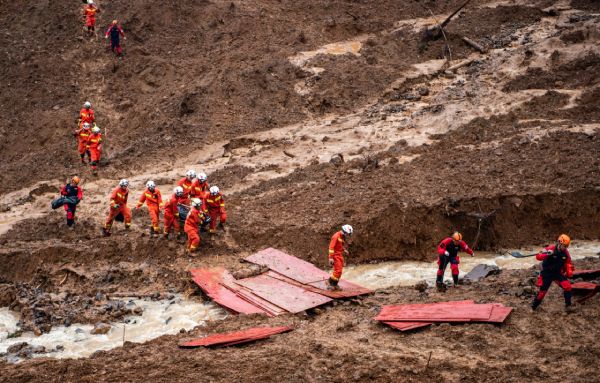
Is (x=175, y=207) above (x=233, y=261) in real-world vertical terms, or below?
above

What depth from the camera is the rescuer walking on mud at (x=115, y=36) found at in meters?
27.9

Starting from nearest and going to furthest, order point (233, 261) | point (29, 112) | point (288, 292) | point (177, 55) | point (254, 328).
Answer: point (254, 328) < point (288, 292) < point (233, 261) < point (29, 112) < point (177, 55)

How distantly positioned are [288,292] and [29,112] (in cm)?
1721

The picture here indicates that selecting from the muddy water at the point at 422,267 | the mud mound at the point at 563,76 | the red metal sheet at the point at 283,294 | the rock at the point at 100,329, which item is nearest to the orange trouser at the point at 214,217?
the red metal sheet at the point at 283,294

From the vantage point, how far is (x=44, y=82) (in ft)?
89.9

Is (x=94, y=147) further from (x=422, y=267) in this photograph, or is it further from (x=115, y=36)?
(x=422, y=267)

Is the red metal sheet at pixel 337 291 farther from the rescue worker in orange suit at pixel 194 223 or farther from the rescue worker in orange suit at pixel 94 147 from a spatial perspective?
the rescue worker in orange suit at pixel 94 147

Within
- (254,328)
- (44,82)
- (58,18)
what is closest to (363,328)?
(254,328)

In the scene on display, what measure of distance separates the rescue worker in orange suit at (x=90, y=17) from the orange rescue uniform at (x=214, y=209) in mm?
16622

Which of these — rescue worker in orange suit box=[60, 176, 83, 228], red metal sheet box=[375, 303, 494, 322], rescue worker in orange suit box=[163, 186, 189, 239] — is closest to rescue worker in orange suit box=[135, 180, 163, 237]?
rescue worker in orange suit box=[163, 186, 189, 239]

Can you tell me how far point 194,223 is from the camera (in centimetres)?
1565

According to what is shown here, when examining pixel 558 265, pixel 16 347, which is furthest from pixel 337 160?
pixel 16 347

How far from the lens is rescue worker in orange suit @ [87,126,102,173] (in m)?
21.4

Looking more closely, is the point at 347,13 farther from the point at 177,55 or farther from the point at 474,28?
→ the point at 177,55
